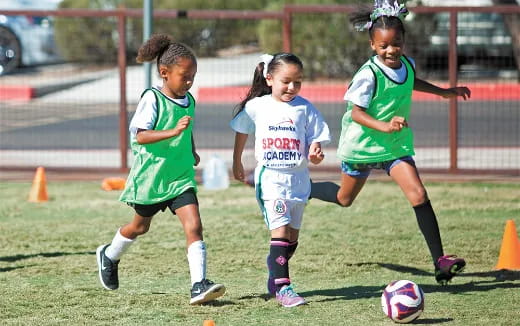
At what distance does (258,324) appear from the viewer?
6.35m

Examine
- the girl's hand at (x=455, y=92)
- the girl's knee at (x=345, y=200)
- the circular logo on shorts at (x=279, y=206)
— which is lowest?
the girl's knee at (x=345, y=200)

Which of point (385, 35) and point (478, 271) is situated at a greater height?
point (385, 35)

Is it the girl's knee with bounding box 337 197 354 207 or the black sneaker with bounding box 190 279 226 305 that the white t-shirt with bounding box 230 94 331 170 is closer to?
the black sneaker with bounding box 190 279 226 305

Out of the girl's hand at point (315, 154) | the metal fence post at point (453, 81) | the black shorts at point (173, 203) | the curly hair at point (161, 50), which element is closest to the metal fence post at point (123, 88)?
the metal fence post at point (453, 81)

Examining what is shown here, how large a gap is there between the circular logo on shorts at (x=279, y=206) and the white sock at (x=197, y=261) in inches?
20.3

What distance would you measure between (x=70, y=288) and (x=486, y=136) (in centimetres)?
998

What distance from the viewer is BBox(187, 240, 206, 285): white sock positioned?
22.2ft

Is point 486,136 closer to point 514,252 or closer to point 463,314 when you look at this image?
point 514,252

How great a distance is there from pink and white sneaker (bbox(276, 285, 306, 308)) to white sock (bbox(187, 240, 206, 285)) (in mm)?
489

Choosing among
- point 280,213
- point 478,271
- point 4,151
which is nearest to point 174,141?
point 280,213

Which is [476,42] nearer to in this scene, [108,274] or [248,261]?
[248,261]

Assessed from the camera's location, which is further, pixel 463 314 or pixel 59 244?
pixel 59 244

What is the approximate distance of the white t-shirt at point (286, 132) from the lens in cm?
692

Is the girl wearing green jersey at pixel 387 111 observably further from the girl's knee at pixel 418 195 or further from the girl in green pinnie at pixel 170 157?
the girl in green pinnie at pixel 170 157
